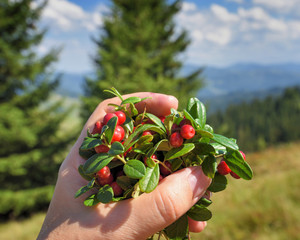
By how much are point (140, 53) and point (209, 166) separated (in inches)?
398

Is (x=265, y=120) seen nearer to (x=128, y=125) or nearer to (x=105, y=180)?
(x=128, y=125)

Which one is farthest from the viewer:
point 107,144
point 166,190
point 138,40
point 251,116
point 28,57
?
point 251,116

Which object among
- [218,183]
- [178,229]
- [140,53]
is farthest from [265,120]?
[178,229]

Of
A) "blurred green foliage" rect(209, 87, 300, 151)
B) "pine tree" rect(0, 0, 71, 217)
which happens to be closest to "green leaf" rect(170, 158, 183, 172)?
"pine tree" rect(0, 0, 71, 217)

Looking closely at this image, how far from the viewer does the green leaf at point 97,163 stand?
1.07 metres

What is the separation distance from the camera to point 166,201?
130 cm

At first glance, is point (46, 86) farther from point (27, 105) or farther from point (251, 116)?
point (251, 116)

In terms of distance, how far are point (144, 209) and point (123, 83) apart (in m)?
8.48

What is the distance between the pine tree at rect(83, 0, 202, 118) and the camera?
10180mm

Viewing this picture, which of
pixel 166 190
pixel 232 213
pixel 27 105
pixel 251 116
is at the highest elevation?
pixel 27 105

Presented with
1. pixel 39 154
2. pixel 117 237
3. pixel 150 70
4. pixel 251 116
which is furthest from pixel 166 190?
pixel 251 116

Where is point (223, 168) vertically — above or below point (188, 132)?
below

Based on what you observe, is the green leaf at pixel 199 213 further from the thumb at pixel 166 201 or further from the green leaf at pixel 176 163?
the green leaf at pixel 176 163

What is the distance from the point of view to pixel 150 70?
1191cm
